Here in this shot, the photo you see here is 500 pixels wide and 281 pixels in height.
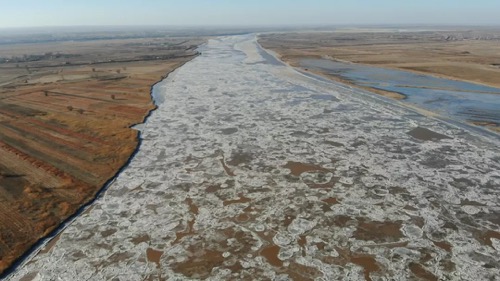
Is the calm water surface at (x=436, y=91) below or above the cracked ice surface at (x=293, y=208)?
above

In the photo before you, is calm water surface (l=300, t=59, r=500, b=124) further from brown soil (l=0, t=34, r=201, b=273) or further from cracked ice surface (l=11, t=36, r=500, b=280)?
brown soil (l=0, t=34, r=201, b=273)

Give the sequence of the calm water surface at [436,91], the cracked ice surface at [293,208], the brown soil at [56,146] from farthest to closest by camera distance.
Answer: the calm water surface at [436,91] → the brown soil at [56,146] → the cracked ice surface at [293,208]

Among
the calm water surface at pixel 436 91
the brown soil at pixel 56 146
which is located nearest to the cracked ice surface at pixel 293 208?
the brown soil at pixel 56 146

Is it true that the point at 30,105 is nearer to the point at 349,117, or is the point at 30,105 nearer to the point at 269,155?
the point at 269,155

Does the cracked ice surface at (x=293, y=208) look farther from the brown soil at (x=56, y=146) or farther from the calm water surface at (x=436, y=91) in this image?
the calm water surface at (x=436, y=91)

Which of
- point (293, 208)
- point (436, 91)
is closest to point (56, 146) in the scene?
point (293, 208)

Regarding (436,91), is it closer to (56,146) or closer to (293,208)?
(293,208)

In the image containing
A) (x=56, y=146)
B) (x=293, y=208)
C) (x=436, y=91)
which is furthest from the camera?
(x=436, y=91)
